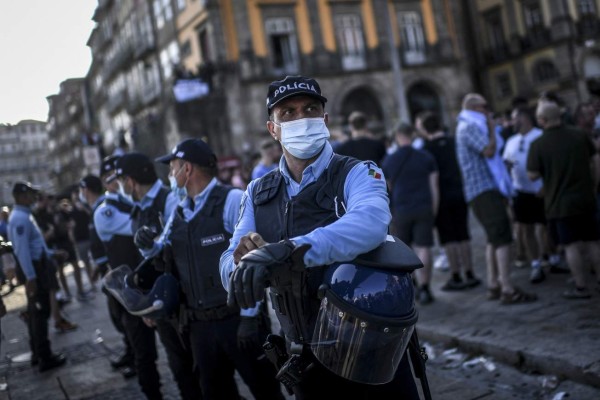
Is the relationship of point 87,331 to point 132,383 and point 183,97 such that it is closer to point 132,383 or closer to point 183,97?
point 132,383

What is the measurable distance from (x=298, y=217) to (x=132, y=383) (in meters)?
4.24

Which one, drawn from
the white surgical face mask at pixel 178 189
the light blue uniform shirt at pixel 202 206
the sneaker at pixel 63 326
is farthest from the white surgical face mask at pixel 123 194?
the sneaker at pixel 63 326

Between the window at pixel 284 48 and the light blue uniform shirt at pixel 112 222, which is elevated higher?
the window at pixel 284 48

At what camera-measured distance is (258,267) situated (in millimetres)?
2000

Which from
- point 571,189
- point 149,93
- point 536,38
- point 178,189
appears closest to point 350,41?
point 536,38

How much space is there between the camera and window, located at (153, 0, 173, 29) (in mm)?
29784

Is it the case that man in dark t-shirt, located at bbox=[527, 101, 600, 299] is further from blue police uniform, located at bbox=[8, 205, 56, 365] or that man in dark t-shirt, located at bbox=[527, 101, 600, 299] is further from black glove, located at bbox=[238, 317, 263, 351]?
blue police uniform, located at bbox=[8, 205, 56, 365]

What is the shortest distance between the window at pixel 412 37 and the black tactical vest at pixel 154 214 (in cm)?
2626

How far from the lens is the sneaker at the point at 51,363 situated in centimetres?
686

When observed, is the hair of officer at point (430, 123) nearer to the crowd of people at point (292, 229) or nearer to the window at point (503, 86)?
the crowd of people at point (292, 229)

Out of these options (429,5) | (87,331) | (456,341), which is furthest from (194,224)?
(429,5)

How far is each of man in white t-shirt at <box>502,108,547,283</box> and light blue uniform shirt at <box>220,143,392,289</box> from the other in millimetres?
4855

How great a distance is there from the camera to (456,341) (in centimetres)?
523

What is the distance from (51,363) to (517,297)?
5.35m
